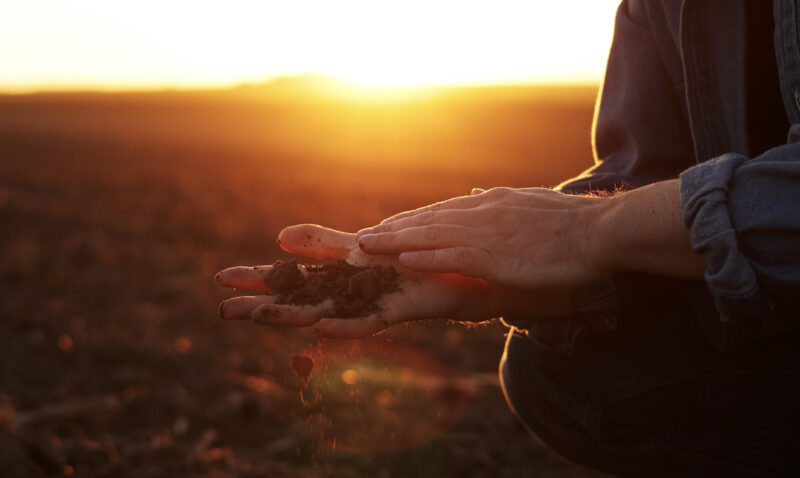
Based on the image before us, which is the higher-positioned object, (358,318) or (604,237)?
(604,237)

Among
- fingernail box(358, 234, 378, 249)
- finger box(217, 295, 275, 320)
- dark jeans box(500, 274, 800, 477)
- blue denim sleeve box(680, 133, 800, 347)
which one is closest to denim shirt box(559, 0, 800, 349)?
blue denim sleeve box(680, 133, 800, 347)

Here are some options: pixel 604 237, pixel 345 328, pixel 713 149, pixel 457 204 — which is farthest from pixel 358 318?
pixel 713 149

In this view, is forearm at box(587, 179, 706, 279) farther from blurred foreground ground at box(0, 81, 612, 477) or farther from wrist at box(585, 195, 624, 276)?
blurred foreground ground at box(0, 81, 612, 477)

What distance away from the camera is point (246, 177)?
14375 mm

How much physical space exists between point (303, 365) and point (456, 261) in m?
0.62

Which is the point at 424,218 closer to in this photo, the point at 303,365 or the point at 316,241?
the point at 316,241

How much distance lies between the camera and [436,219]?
1750mm

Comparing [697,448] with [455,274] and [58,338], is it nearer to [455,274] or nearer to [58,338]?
[455,274]

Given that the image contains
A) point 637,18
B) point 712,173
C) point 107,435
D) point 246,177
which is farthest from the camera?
point 246,177

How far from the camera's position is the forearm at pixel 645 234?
1530 millimetres

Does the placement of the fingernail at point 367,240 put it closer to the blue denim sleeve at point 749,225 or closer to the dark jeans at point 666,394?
the dark jeans at point 666,394

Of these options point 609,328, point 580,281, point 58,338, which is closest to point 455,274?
point 580,281

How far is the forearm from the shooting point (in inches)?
60.2

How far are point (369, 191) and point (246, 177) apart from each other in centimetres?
312
